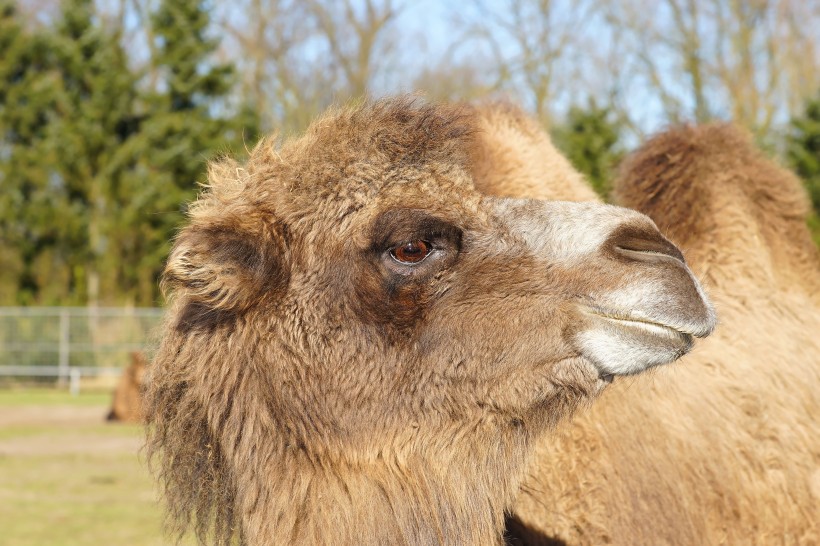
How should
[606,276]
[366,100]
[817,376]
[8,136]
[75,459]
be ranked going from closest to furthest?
[606,276] < [366,100] < [817,376] < [75,459] < [8,136]

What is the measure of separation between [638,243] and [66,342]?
22.0 meters

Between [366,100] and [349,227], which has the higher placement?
[366,100]

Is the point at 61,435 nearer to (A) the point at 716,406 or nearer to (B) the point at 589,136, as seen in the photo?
(A) the point at 716,406

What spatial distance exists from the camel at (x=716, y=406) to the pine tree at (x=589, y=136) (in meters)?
19.3

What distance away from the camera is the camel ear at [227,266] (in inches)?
113

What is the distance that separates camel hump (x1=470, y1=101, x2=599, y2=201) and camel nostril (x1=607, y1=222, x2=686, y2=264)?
813 millimetres

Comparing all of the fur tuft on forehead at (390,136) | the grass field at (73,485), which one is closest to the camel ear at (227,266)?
the fur tuft on forehead at (390,136)

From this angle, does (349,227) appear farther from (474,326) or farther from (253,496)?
(253,496)

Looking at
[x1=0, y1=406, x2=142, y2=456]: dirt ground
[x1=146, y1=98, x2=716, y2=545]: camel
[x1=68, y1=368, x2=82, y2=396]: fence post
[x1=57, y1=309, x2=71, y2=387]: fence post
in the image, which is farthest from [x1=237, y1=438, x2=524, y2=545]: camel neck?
[x1=57, y1=309, x2=71, y2=387]: fence post

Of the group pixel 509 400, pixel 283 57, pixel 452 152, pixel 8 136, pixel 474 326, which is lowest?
pixel 509 400

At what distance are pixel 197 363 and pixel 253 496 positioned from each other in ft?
1.37

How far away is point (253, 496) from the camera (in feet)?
9.53

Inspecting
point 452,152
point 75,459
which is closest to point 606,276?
point 452,152

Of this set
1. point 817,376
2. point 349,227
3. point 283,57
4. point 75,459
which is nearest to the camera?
point 349,227
